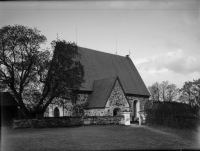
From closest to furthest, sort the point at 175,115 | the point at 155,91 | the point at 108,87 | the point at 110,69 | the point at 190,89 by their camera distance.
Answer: the point at 175,115 < the point at 108,87 < the point at 110,69 < the point at 190,89 < the point at 155,91

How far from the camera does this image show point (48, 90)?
2186 centimetres

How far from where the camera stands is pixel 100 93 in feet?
90.0

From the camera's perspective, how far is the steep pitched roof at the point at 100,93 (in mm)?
26241

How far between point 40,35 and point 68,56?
3212 mm

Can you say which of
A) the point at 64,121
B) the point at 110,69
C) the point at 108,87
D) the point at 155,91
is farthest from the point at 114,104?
the point at 155,91

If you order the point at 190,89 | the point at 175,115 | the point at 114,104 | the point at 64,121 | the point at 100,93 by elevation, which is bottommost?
the point at 64,121

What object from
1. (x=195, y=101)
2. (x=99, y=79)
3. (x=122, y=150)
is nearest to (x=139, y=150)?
(x=122, y=150)

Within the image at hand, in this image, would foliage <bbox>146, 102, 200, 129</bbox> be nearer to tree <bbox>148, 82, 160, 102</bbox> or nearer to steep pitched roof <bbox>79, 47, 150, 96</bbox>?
steep pitched roof <bbox>79, 47, 150, 96</bbox>

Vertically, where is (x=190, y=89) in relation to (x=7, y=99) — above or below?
above

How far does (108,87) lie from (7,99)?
1067cm

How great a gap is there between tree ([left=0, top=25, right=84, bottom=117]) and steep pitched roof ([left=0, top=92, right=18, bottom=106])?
1.01 metres

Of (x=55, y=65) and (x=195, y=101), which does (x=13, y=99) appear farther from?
(x=195, y=101)

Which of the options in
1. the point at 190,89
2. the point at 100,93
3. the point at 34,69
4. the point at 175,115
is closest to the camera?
the point at 175,115

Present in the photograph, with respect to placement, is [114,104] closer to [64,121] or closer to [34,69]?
[64,121]
